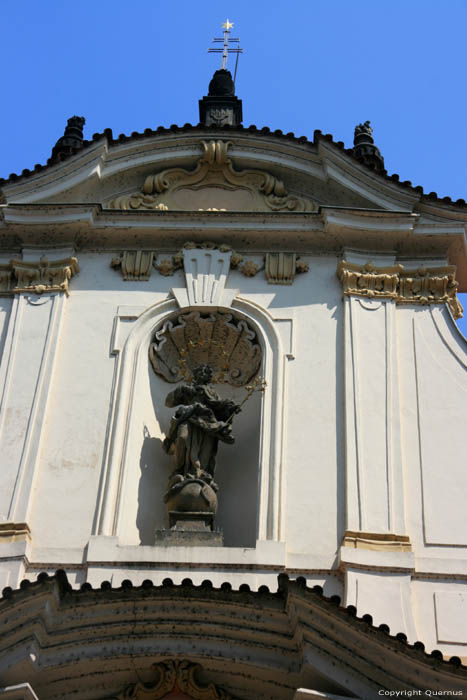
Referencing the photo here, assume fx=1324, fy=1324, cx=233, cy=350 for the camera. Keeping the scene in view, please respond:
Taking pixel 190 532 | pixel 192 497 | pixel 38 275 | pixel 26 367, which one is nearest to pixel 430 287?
pixel 192 497

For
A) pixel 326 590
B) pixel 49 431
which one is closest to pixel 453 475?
pixel 326 590

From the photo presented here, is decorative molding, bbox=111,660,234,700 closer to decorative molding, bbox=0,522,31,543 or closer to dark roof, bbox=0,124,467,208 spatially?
decorative molding, bbox=0,522,31,543

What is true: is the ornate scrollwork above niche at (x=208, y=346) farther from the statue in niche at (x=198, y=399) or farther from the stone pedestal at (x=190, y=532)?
the stone pedestal at (x=190, y=532)

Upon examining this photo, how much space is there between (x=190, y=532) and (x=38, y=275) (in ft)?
11.3

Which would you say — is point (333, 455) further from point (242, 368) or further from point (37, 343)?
point (37, 343)

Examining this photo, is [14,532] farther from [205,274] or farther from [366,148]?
[366,148]

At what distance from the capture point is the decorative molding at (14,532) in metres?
10.9

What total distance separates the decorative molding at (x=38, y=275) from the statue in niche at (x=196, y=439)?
179 centimetres

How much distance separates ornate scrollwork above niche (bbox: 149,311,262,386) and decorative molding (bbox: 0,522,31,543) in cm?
236

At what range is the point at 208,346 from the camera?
42.3 ft

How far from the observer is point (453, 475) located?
11.3m

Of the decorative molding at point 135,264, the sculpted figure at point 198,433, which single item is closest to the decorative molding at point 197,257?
the decorative molding at point 135,264

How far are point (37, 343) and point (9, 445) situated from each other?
48.4 inches

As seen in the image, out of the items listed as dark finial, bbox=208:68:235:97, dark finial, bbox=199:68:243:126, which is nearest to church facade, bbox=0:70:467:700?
dark finial, bbox=199:68:243:126
